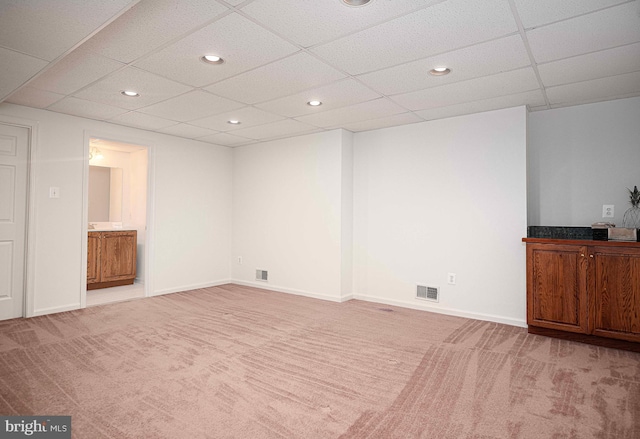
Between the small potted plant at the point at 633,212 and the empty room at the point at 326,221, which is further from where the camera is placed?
the small potted plant at the point at 633,212

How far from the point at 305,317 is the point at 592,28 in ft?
11.2

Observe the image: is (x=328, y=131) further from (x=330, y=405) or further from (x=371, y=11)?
(x=330, y=405)

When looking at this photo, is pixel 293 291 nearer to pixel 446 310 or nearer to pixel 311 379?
pixel 446 310

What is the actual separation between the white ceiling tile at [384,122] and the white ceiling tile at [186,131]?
6.38 ft

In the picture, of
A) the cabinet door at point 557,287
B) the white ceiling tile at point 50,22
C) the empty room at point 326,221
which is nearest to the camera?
the white ceiling tile at point 50,22

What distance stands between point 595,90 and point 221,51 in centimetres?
329

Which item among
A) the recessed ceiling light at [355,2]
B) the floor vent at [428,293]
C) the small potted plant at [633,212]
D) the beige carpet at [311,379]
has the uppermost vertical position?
the recessed ceiling light at [355,2]

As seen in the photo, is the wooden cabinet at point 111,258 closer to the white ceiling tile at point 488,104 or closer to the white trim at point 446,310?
the white trim at point 446,310

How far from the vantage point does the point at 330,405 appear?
2152mm

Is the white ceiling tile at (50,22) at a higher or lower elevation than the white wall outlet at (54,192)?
higher

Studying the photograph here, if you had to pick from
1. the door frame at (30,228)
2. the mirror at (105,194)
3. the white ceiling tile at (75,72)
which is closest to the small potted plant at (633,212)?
the white ceiling tile at (75,72)

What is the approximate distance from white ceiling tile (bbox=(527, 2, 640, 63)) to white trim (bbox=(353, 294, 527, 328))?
2.55m

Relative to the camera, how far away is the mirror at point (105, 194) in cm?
638

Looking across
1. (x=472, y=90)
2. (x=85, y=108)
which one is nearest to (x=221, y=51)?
(x=472, y=90)
